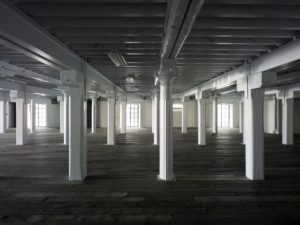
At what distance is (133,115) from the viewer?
2508 centimetres

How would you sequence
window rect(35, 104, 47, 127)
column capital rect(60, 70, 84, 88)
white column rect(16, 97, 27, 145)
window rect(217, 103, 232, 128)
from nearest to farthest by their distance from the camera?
1. column capital rect(60, 70, 84, 88)
2. white column rect(16, 97, 27, 145)
3. window rect(217, 103, 232, 128)
4. window rect(35, 104, 47, 127)

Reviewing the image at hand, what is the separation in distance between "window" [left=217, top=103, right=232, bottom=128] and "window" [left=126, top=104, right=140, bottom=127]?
7.44 metres

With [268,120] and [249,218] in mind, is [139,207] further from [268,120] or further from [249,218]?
[268,120]

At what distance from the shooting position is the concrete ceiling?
304 cm

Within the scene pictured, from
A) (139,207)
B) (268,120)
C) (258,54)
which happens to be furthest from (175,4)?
(268,120)

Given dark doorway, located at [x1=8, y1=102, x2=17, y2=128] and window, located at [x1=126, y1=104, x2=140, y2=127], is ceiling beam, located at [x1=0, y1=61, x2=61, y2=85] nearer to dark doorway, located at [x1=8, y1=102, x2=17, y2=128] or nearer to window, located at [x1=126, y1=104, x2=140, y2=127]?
window, located at [x1=126, y1=104, x2=140, y2=127]

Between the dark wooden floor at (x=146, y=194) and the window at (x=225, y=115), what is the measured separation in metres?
16.5

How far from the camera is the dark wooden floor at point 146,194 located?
153 inches

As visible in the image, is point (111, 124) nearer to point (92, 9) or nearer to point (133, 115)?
point (92, 9)

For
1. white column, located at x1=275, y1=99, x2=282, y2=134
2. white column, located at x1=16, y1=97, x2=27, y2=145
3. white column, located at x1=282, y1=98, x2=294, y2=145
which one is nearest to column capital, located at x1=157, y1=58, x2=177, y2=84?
white column, located at x1=282, y1=98, x2=294, y2=145

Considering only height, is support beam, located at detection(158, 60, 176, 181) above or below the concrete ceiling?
below

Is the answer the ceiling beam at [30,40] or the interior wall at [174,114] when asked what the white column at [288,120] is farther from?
the interior wall at [174,114]

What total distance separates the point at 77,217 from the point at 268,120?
18199 mm

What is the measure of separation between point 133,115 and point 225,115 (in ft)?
27.8
